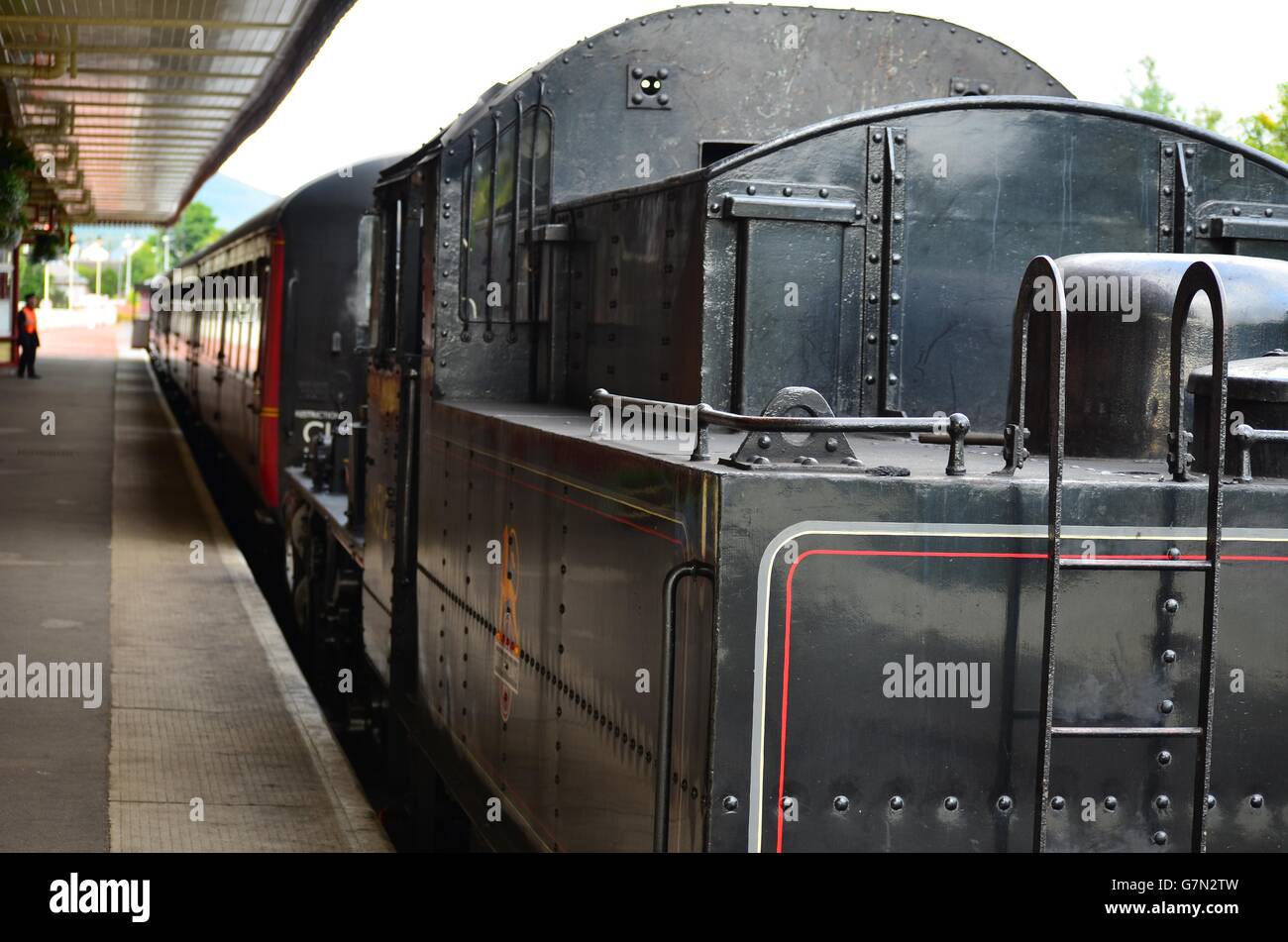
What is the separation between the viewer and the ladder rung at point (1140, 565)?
3.23 metres

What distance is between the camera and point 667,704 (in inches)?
133

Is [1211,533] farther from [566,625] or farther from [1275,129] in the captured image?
[1275,129]

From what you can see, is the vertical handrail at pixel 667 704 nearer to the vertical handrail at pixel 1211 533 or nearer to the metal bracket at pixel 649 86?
the vertical handrail at pixel 1211 533

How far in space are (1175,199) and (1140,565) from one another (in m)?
1.90

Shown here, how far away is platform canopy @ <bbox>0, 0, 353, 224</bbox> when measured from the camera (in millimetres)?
18438

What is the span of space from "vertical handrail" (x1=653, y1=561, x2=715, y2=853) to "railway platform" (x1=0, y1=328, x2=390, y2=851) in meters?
3.19

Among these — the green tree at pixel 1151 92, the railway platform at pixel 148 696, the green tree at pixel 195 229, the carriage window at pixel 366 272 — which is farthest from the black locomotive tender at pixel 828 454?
the green tree at pixel 195 229

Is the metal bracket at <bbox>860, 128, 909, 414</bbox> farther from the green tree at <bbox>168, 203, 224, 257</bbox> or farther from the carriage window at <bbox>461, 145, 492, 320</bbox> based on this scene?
the green tree at <bbox>168, 203, 224, 257</bbox>

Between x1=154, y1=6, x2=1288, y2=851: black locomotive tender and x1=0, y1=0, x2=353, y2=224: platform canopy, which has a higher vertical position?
x1=0, y1=0, x2=353, y2=224: platform canopy

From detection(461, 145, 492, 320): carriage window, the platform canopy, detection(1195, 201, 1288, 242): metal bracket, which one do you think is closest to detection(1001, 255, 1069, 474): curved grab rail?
detection(1195, 201, 1288, 242): metal bracket

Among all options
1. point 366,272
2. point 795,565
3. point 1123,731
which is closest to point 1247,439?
point 1123,731

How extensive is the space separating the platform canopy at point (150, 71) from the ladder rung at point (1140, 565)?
12550mm

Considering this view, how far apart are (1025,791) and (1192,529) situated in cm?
67

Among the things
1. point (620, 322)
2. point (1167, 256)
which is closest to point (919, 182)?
point (1167, 256)
